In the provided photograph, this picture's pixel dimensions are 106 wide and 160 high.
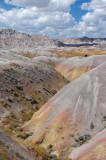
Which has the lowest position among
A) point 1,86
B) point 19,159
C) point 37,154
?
point 37,154

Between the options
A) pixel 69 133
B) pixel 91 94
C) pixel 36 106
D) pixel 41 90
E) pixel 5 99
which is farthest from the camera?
pixel 41 90

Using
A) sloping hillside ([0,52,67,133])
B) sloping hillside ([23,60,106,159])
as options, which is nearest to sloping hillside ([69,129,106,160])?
sloping hillside ([23,60,106,159])

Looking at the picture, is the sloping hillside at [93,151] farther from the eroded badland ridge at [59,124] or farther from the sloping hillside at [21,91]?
the sloping hillside at [21,91]

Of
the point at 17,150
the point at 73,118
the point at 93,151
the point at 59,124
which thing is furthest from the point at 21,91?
the point at 93,151

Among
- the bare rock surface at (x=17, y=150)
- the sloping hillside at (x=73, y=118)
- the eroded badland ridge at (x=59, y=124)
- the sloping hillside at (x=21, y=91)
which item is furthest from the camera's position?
the sloping hillside at (x=21, y=91)

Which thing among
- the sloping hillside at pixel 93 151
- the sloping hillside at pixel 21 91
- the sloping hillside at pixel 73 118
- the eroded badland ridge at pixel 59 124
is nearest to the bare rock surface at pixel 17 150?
the eroded badland ridge at pixel 59 124

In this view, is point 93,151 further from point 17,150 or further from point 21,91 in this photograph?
point 21,91

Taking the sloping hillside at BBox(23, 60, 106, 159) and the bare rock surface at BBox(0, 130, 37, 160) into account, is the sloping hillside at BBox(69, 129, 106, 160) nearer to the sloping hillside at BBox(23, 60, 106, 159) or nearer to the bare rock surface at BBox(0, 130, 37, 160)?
the sloping hillside at BBox(23, 60, 106, 159)

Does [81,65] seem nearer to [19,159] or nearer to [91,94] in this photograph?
[91,94]

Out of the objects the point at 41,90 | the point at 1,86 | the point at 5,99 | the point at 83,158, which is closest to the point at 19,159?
the point at 83,158
